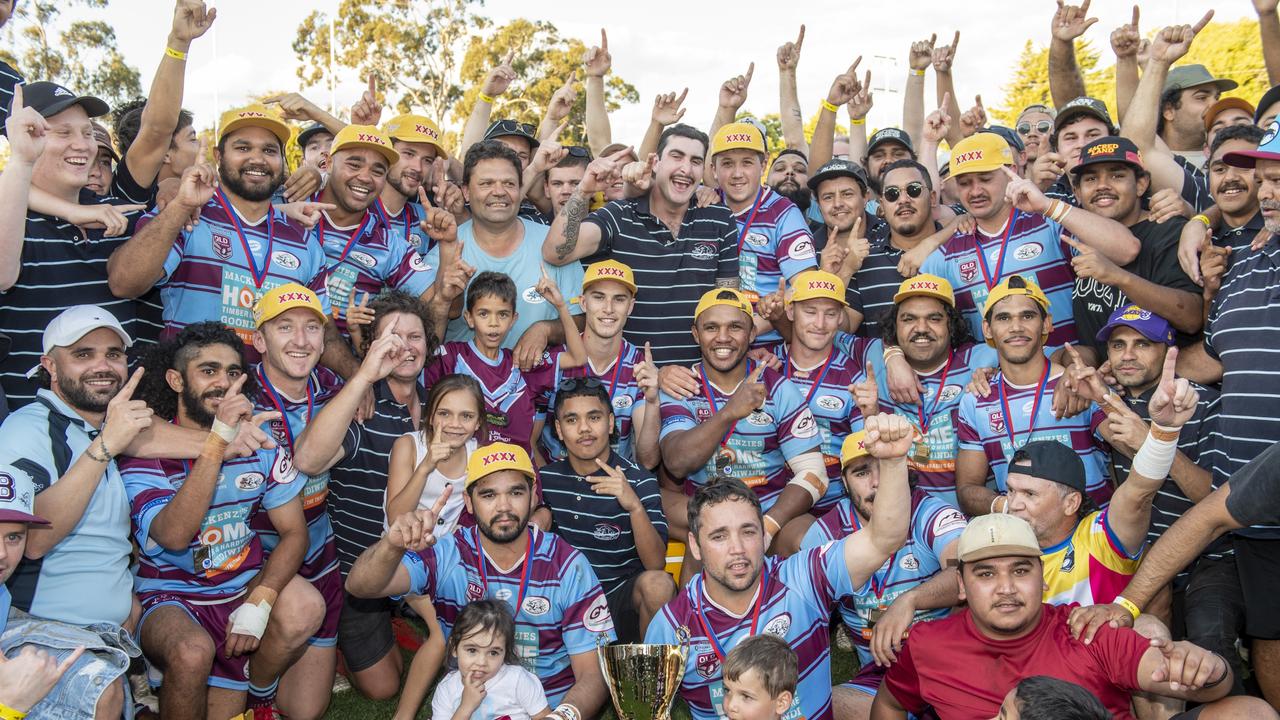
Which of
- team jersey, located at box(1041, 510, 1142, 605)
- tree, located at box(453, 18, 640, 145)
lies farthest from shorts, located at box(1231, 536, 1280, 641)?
tree, located at box(453, 18, 640, 145)

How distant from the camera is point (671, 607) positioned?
557cm

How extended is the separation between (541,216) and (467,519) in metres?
3.16

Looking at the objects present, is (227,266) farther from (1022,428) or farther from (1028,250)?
(1028,250)

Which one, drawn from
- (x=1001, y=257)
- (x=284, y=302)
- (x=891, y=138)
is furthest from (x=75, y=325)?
(x=891, y=138)

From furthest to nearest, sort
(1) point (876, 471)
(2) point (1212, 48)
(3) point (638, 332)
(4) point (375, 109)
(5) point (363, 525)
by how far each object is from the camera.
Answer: (2) point (1212, 48), (4) point (375, 109), (3) point (638, 332), (5) point (363, 525), (1) point (876, 471)

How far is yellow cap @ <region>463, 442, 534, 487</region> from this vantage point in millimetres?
5824

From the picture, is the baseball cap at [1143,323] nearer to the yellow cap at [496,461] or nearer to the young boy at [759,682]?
the young boy at [759,682]

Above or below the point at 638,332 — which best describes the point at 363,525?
below

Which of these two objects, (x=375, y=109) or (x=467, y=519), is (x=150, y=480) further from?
(x=375, y=109)

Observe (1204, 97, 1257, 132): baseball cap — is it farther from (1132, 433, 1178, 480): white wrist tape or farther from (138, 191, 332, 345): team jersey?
(138, 191, 332, 345): team jersey

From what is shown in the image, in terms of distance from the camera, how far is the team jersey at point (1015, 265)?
7.12 metres

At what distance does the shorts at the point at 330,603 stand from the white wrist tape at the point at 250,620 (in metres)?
0.82

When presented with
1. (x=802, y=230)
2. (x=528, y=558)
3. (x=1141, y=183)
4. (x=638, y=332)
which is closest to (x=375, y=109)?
(x=638, y=332)

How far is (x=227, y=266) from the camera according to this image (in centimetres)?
666
